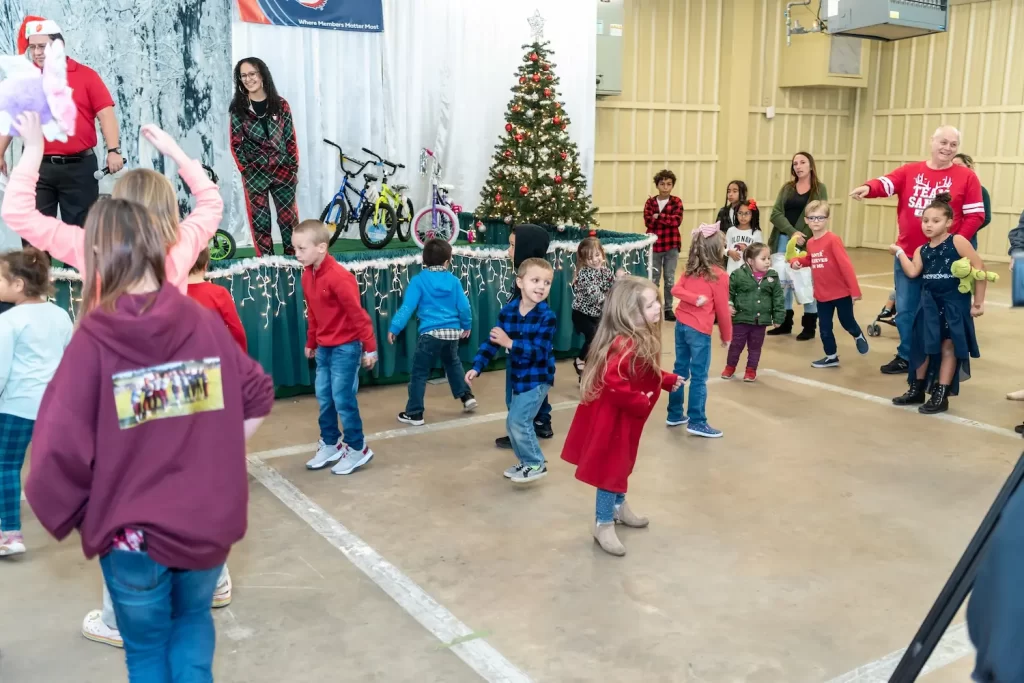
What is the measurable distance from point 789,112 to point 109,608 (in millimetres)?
12663

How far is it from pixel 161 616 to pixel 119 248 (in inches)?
31.4

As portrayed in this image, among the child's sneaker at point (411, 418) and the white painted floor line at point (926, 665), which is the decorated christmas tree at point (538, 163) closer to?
the child's sneaker at point (411, 418)

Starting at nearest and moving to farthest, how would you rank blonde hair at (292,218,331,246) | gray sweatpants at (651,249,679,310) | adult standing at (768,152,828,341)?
blonde hair at (292,218,331,246) → adult standing at (768,152,828,341) → gray sweatpants at (651,249,679,310)

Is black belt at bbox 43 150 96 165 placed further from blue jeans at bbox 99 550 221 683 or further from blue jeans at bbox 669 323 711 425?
blue jeans at bbox 99 550 221 683

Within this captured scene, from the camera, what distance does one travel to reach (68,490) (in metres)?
1.76

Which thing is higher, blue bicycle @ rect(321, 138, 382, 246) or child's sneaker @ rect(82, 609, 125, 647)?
blue bicycle @ rect(321, 138, 382, 246)

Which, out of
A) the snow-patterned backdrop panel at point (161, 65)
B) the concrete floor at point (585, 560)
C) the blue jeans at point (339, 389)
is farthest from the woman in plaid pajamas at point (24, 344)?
the snow-patterned backdrop panel at point (161, 65)

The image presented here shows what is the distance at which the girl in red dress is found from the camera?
3293 mm

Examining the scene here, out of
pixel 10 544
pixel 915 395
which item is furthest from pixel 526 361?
pixel 915 395

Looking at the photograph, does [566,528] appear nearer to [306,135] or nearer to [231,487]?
[231,487]

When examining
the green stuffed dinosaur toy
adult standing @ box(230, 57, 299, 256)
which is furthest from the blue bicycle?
the green stuffed dinosaur toy

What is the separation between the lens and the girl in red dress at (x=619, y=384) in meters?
3.29

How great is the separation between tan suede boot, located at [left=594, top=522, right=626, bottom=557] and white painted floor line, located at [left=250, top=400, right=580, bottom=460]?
5.57 feet

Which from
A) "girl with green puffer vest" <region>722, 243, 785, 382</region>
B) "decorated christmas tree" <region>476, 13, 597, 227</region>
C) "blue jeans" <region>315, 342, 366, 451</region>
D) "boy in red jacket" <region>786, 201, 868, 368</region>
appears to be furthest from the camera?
"decorated christmas tree" <region>476, 13, 597, 227</region>
